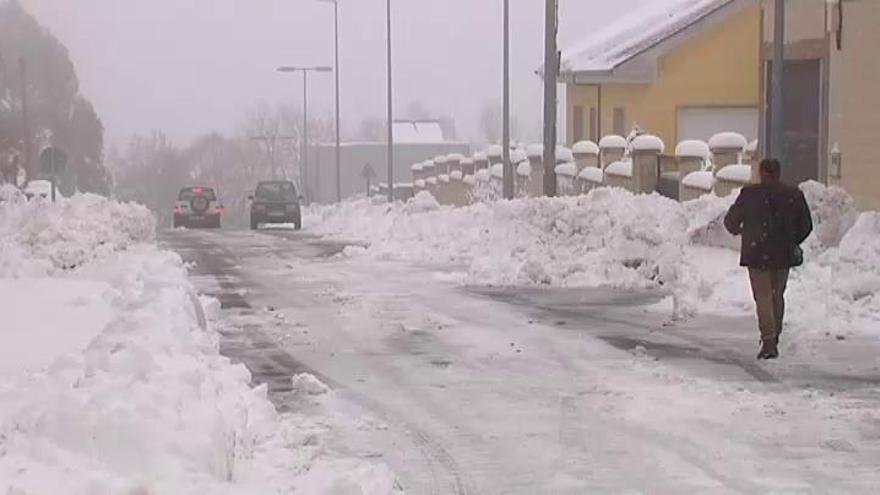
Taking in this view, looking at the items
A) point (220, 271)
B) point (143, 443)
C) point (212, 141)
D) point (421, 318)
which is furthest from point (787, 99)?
point (212, 141)

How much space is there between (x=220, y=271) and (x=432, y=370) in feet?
38.2

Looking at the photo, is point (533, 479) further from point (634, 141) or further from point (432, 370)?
point (634, 141)

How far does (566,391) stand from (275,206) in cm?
4053

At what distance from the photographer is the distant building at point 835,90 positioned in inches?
850

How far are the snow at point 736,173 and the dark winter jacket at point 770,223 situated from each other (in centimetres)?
1066

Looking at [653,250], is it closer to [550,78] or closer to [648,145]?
[550,78]

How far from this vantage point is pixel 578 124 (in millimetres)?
46625

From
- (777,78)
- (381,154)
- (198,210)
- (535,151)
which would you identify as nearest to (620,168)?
(535,151)

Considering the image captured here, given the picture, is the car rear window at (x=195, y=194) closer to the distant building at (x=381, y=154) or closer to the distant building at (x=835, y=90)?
the distant building at (x=835, y=90)

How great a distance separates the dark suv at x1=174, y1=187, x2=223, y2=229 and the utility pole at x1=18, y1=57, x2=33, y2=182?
7.77m

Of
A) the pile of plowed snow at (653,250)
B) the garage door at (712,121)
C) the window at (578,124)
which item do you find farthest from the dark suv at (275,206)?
the pile of plowed snow at (653,250)

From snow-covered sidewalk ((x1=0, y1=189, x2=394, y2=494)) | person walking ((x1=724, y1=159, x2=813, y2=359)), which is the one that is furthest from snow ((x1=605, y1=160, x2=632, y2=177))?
person walking ((x1=724, y1=159, x2=813, y2=359))

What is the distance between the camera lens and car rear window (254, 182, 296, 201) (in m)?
50.9

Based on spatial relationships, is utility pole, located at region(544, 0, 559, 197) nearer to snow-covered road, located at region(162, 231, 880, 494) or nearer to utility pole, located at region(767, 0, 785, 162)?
utility pole, located at region(767, 0, 785, 162)
